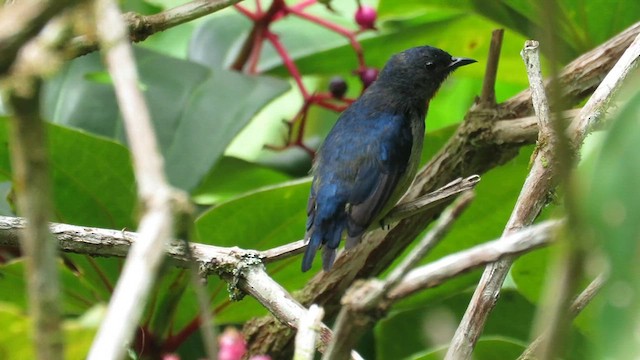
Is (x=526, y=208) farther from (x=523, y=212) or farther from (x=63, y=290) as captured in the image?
(x=63, y=290)

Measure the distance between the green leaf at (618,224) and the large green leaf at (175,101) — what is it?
2.30 meters

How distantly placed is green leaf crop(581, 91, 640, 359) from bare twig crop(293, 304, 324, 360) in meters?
0.46

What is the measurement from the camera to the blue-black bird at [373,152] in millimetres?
2977

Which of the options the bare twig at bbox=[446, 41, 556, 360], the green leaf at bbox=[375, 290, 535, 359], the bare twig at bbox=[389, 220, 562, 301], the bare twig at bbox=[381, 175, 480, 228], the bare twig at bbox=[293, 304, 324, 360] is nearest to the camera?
the bare twig at bbox=[389, 220, 562, 301]

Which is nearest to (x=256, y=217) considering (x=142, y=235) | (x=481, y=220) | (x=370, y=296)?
(x=481, y=220)

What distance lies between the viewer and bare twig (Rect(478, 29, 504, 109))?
2781 mm

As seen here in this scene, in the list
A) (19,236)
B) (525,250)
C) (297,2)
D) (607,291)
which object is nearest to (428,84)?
(297,2)

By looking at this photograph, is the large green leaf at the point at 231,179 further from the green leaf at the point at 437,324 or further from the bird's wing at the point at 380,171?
the green leaf at the point at 437,324

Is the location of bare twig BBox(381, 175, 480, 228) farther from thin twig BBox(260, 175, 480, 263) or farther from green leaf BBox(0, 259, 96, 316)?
green leaf BBox(0, 259, 96, 316)

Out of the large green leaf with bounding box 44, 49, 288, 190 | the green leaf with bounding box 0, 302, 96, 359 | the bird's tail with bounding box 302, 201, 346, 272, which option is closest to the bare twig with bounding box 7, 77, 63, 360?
the green leaf with bounding box 0, 302, 96, 359

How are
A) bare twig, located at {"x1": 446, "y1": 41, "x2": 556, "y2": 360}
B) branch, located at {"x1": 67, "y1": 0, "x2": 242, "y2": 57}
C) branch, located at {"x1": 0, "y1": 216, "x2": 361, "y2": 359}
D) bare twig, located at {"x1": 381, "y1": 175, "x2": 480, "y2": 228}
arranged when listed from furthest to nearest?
bare twig, located at {"x1": 381, "y1": 175, "x2": 480, "y2": 228}
branch, located at {"x1": 67, "y1": 0, "x2": 242, "y2": 57}
branch, located at {"x1": 0, "y1": 216, "x2": 361, "y2": 359}
bare twig, located at {"x1": 446, "y1": 41, "x2": 556, "y2": 360}

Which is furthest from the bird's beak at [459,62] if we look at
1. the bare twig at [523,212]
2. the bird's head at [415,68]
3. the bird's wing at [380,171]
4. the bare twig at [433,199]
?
the bare twig at [523,212]

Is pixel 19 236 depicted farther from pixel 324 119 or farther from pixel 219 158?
pixel 324 119

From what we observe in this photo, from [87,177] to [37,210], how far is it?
1.92 metres
